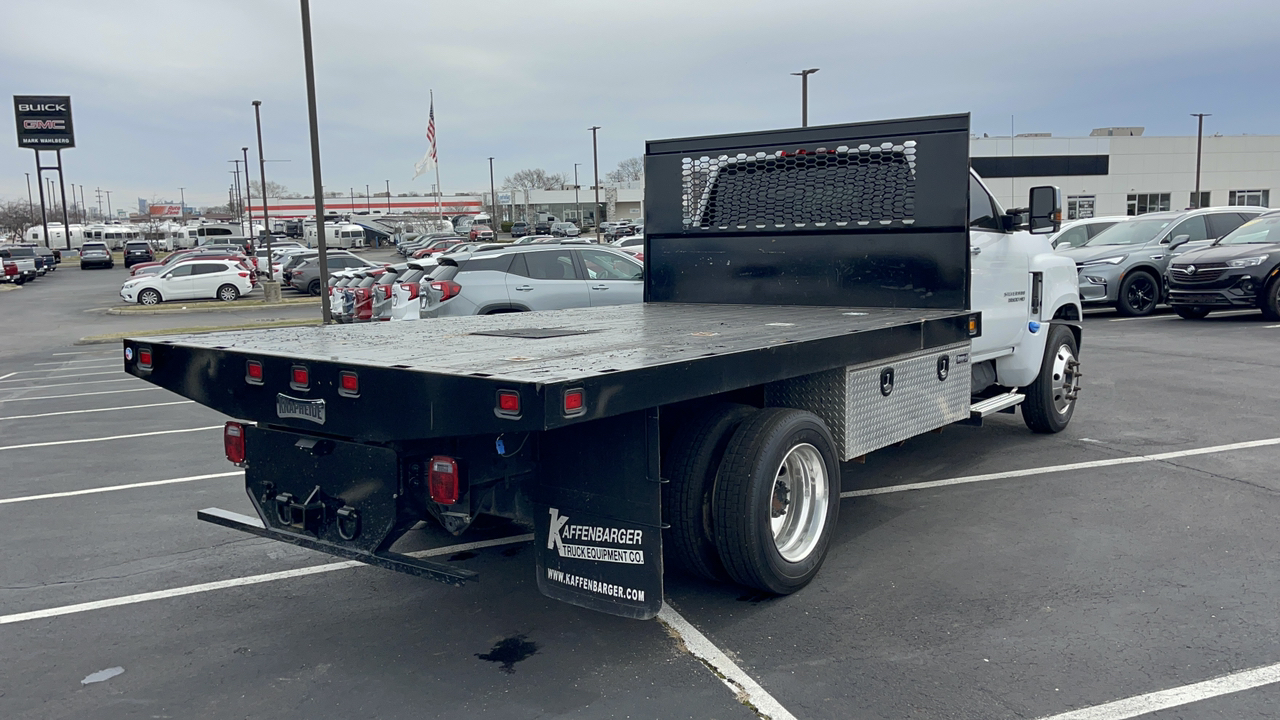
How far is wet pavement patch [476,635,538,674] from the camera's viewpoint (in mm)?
3875

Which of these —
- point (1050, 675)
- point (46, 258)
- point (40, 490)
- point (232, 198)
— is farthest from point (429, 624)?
point (232, 198)

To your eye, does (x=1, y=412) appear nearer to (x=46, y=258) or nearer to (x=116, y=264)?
(x=46, y=258)

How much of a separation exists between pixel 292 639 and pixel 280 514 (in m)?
0.55

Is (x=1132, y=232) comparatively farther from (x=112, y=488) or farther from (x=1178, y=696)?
(x=112, y=488)

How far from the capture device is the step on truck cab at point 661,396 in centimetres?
362

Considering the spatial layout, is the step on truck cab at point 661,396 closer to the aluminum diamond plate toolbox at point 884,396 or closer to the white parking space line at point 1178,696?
the aluminum diamond plate toolbox at point 884,396

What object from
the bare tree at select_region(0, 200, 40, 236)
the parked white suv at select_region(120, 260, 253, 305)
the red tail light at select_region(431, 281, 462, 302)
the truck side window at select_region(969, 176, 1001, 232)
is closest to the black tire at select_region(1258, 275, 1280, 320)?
the truck side window at select_region(969, 176, 1001, 232)

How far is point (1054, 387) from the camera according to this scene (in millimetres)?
7582

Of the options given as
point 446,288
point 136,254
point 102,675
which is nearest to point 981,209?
point 102,675

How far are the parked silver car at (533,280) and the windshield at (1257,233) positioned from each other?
10.1 metres

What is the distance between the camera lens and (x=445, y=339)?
488 centimetres

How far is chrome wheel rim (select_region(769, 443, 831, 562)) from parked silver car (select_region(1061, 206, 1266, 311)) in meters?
14.0

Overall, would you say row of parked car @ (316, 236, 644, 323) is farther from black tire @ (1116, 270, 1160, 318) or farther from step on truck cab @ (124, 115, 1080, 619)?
black tire @ (1116, 270, 1160, 318)

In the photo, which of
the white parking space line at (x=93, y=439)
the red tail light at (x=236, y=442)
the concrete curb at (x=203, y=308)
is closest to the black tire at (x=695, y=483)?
the red tail light at (x=236, y=442)
